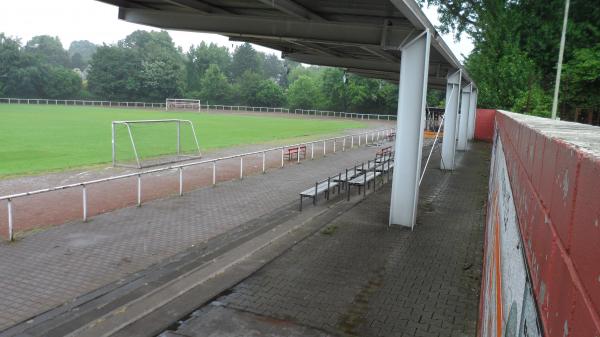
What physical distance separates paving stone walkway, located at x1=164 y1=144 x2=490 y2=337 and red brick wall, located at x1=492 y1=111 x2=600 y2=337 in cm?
512

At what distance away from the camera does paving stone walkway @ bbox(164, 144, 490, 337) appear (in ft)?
20.6

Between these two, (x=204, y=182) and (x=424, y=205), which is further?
(x=204, y=182)

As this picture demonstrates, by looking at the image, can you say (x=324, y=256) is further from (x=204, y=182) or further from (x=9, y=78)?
(x=9, y=78)

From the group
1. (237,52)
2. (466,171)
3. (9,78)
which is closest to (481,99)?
(466,171)

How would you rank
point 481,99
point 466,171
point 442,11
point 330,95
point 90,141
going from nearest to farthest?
point 466,171 → point 90,141 → point 481,99 → point 442,11 → point 330,95

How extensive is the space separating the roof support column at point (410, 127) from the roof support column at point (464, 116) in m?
16.2

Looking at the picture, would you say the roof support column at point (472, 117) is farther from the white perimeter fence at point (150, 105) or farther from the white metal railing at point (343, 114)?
the white perimeter fence at point (150, 105)

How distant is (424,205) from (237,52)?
10360 centimetres

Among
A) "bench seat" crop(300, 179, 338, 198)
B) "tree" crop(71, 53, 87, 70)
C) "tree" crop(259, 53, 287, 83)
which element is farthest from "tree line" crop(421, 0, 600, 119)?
"tree" crop(71, 53, 87, 70)

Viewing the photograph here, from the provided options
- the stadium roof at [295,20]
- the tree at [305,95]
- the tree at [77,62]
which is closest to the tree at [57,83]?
the tree at [305,95]

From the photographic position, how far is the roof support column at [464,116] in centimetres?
2625

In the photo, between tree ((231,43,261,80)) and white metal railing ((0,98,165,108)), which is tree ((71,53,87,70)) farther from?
white metal railing ((0,98,165,108))

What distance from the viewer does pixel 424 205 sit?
13602 millimetres

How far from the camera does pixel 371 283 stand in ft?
25.2
